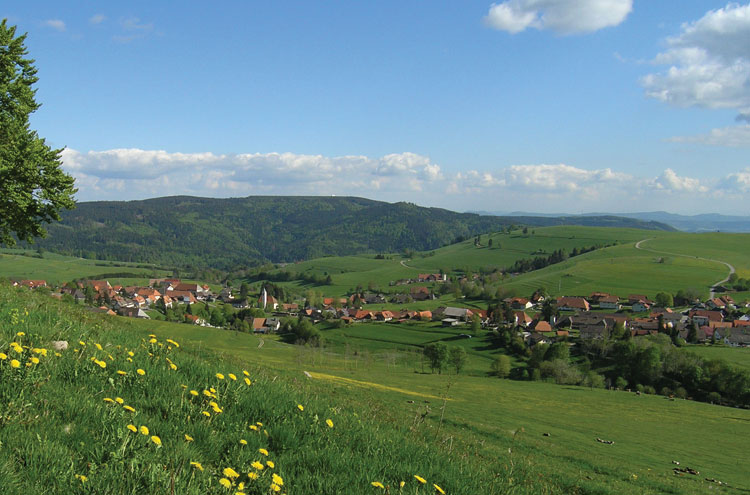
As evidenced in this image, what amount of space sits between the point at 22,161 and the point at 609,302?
16701cm

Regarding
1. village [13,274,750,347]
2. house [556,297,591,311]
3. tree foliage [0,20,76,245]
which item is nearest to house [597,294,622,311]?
village [13,274,750,347]

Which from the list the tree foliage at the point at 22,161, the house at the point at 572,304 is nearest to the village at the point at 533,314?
the house at the point at 572,304

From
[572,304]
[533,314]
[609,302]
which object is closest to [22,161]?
[533,314]

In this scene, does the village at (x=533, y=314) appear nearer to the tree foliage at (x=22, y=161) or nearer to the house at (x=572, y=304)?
the house at (x=572, y=304)

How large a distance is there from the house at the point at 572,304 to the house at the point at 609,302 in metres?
4.33

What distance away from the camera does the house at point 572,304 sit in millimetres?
156250

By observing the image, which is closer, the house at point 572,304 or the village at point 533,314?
the village at point 533,314

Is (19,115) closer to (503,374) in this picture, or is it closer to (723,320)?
(503,374)

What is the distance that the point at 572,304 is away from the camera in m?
159

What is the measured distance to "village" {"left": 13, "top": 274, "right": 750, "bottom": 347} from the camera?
374 ft

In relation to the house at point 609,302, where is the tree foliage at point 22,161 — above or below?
above

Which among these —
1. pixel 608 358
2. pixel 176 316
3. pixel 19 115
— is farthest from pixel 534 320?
pixel 19 115

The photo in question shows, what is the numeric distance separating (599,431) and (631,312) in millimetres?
127005

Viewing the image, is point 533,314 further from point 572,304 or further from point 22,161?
point 22,161
